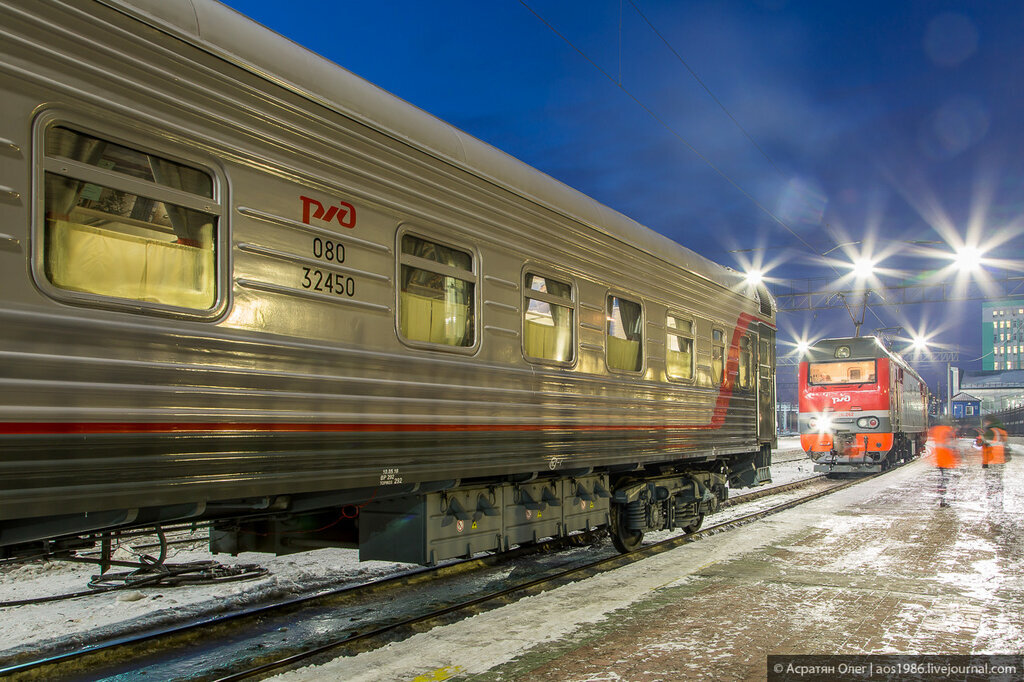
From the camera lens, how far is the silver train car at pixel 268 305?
3.46m

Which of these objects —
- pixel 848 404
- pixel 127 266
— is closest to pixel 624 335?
pixel 127 266

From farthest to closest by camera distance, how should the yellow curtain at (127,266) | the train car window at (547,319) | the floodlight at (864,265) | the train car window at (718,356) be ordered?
the floodlight at (864,265) < the train car window at (718,356) < the train car window at (547,319) < the yellow curtain at (127,266)

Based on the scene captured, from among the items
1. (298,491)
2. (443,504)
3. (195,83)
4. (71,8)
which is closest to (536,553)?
(443,504)

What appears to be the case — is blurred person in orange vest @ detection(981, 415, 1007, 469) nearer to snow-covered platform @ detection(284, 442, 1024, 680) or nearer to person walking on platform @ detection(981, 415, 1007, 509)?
person walking on platform @ detection(981, 415, 1007, 509)

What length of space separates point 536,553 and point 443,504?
3.54 m

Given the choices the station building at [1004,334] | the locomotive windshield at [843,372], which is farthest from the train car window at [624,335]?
the station building at [1004,334]

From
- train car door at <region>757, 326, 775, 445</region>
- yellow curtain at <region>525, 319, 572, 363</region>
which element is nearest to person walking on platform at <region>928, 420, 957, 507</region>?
train car door at <region>757, 326, 775, 445</region>

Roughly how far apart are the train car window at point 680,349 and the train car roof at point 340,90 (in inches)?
72.2

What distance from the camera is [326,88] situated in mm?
4883

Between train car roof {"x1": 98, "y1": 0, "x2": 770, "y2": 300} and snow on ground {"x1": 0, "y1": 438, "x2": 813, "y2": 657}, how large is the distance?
4107 millimetres

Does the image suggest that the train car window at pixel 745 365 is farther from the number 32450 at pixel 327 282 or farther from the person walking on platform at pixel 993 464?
the number 32450 at pixel 327 282

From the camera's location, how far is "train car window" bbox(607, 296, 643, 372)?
8.06m

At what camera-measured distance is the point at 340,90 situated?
499 centimetres

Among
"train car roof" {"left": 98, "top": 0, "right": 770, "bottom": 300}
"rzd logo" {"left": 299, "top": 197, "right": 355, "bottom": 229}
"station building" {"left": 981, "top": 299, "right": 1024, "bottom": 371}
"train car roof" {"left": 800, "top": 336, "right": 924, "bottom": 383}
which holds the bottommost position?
"rzd logo" {"left": 299, "top": 197, "right": 355, "bottom": 229}
